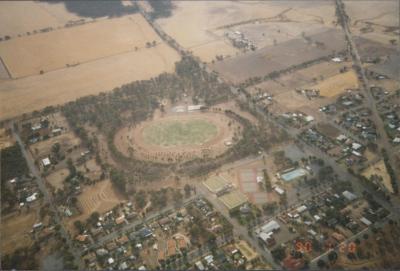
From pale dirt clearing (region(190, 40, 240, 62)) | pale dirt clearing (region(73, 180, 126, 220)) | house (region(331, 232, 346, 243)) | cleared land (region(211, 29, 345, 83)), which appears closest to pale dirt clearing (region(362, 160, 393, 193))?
house (region(331, 232, 346, 243))

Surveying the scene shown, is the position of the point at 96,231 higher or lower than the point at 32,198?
lower

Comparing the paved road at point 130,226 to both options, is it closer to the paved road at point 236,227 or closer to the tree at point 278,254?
the paved road at point 236,227

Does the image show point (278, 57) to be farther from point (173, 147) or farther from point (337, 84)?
point (173, 147)

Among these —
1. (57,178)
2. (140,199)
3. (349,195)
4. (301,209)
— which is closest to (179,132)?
(140,199)

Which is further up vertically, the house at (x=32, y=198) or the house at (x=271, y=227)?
the house at (x=32, y=198)

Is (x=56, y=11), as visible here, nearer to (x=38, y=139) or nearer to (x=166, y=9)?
(x=166, y=9)

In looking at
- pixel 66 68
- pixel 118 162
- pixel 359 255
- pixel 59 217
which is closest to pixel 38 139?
pixel 118 162

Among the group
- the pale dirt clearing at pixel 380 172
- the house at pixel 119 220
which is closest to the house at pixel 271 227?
the pale dirt clearing at pixel 380 172

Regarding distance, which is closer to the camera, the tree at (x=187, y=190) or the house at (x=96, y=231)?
the house at (x=96, y=231)
